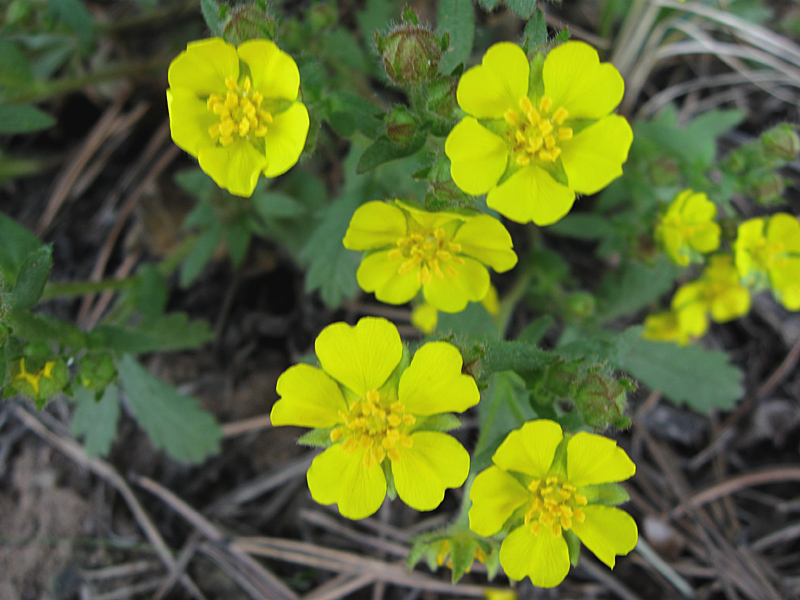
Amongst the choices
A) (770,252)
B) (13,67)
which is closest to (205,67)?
(13,67)

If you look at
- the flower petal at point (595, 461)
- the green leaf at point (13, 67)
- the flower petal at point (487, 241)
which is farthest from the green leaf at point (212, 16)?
the flower petal at point (595, 461)

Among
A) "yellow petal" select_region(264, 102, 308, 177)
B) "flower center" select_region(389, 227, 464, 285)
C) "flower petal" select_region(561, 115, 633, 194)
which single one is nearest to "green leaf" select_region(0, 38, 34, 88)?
"yellow petal" select_region(264, 102, 308, 177)

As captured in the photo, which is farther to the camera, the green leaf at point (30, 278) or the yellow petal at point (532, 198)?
the green leaf at point (30, 278)

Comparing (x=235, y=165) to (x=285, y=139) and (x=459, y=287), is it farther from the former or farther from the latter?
(x=459, y=287)

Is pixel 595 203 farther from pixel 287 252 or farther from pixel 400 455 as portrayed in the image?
pixel 400 455

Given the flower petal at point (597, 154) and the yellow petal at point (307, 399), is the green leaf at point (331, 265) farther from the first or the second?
the flower petal at point (597, 154)
